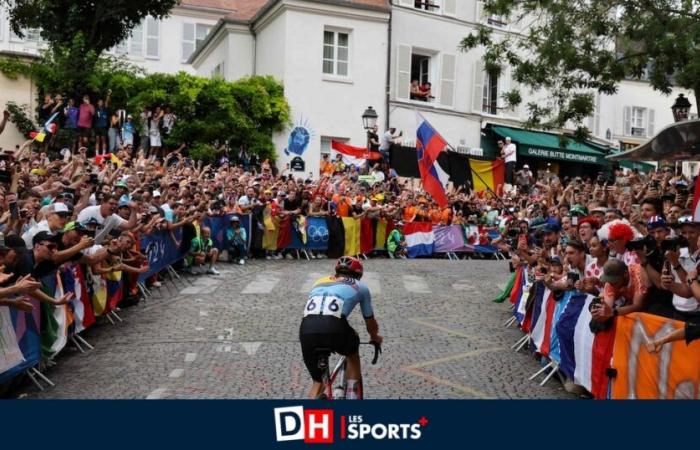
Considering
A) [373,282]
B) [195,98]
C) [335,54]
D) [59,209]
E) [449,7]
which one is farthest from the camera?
[449,7]

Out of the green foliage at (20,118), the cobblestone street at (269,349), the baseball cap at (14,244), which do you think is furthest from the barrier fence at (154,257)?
the green foliage at (20,118)

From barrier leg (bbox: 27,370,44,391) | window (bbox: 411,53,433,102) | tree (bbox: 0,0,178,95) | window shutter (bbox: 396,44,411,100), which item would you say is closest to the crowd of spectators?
barrier leg (bbox: 27,370,44,391)

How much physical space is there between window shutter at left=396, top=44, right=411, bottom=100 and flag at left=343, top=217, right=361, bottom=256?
34.3 ft

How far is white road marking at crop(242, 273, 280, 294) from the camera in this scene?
16.8 m

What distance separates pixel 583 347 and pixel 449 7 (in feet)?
91.2

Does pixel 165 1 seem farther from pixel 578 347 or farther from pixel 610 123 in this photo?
pixel 578 347

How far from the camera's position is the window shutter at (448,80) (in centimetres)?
3538

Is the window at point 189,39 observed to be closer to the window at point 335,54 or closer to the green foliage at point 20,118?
the window at point 335,54

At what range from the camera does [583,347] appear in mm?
9547

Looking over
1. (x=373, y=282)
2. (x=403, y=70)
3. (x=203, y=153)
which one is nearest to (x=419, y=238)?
(x=373, y=282)

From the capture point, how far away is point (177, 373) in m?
10.4

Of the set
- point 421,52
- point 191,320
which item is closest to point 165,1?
point 421,52

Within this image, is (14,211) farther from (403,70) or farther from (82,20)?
(403,70)

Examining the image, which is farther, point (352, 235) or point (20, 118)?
point (20, 118)
